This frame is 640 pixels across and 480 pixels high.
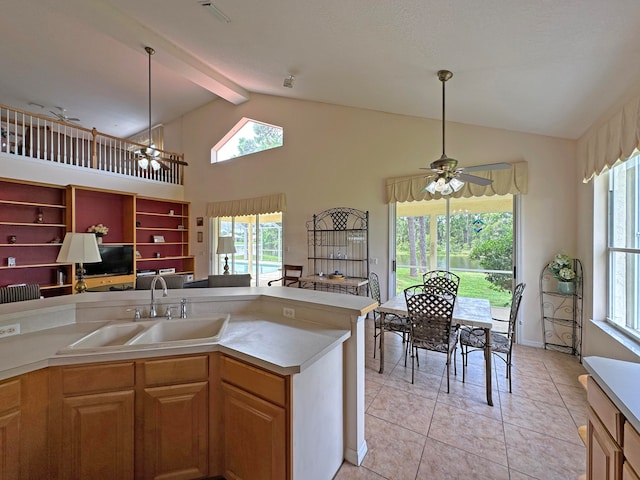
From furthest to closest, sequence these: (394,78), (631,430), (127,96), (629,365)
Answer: (127,96)
(394,78)
(629,365)
(631,430)

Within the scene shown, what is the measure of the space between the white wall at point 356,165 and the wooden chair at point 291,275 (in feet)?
0.65

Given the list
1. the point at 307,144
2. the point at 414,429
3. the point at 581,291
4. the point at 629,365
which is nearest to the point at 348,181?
the point at 307,144

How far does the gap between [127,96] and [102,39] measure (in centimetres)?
187

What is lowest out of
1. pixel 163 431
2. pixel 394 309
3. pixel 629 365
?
pixel 163 431

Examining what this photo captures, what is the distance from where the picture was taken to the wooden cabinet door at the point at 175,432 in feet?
4.98

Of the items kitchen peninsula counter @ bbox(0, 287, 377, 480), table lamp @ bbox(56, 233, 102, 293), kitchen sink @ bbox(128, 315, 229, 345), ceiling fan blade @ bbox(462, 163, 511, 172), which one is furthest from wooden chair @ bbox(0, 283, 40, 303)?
ceiling fan blade @ bbox(462, 163, 511, 172)

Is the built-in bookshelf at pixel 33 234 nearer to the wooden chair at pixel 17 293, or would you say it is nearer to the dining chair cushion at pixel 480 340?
the wooden chair at pixel 17 293

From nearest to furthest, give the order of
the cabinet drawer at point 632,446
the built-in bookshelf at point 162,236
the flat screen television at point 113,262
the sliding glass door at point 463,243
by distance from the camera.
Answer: the cabinet drawer at point 632,446 → the sliding glass door at point 463,243 → the flat screen television at point 113,262 → the built-in bookshelf at point 162,236

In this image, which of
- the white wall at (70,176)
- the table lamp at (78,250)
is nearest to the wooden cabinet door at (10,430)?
the table lamp at (78,250)

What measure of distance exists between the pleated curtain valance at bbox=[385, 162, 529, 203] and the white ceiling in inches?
22.5

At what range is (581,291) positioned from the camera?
3.33 meters

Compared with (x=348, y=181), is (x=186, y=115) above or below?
above

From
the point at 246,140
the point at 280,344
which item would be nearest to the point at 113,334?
the point at 280,344

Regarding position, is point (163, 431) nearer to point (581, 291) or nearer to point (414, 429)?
point (414, 429)
